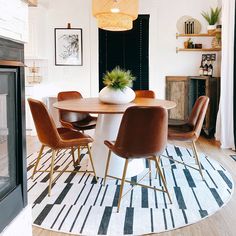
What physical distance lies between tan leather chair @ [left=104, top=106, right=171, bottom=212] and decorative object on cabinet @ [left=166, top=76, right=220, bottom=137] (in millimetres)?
2924

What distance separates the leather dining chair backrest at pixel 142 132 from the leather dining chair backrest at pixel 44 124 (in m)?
0.61

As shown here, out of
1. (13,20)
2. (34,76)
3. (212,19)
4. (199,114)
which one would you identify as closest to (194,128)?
(199,114)

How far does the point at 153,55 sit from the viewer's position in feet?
19.2

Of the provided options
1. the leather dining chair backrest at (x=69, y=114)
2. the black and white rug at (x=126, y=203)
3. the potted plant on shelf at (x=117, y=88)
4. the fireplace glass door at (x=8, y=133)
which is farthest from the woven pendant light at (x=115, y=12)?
the fireplace glass door at (x=8, y=133)

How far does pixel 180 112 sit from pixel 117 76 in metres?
2.64

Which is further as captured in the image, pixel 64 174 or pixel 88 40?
pixel 88 40

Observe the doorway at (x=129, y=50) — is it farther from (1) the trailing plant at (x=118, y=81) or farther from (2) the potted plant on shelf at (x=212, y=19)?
(1) the trailing plant at (x=118, y=81)

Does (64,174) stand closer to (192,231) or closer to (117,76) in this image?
(117,76)

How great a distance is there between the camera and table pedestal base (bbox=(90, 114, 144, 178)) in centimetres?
343

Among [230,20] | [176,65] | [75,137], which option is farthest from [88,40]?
[75,137]

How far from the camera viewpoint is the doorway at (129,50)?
19.0 ft

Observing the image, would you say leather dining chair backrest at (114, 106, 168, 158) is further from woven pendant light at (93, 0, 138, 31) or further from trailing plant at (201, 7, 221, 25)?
trailing plant at (201, 7, 221, 25)

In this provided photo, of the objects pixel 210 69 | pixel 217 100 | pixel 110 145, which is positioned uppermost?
pixel 210 69

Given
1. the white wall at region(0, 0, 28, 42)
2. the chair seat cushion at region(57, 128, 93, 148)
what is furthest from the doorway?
the white wall at region(0, 0, 28, 42)
